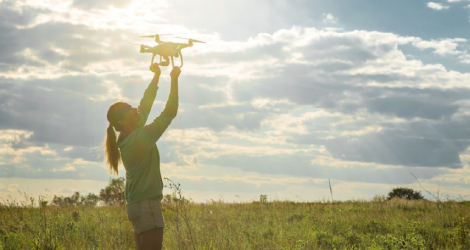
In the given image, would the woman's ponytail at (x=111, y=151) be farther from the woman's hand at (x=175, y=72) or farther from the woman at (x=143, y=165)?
the woman's hand at (x=175, y=72)

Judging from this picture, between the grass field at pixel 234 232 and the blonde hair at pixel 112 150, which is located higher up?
the blonde hair at pixel 112 150

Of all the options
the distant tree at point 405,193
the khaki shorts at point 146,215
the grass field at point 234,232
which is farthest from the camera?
the distant tree at point 405,193

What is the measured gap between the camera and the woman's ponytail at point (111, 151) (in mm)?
5179

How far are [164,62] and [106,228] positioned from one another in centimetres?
630

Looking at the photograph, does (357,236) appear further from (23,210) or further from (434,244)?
(23,210)

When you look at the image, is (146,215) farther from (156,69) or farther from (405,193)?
(405,193)

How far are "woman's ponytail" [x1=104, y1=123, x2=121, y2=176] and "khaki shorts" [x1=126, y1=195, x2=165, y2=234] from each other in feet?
2.84

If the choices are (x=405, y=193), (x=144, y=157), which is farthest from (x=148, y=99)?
(x=405, y=193)

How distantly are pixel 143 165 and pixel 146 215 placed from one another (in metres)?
0.61

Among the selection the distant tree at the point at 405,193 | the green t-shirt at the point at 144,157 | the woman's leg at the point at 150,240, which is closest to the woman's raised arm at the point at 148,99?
the green t-shirt at the point at 144,157

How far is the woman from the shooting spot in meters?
4.57

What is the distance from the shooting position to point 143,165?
4711mm

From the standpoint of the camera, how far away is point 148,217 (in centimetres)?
456

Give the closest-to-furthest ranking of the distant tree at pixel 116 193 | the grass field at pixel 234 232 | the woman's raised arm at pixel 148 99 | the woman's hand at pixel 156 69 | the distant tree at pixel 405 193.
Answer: the woman's raised arm at pixel 148 99, the woman's hand at pixel 156 69, the grass field at pixel 234 232, the distant tree at pixel 116 193, the distant tree at pixel 405 193
